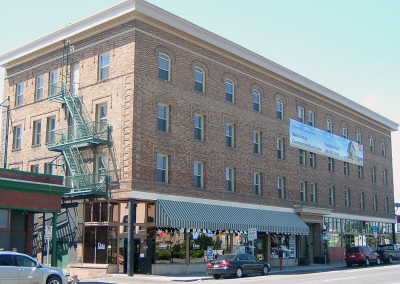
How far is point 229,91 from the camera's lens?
38688mm

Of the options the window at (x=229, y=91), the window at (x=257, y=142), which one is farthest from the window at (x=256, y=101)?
the window at (x=229, y=91)

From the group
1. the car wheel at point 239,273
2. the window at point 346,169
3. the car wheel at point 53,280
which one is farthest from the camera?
the window at point 346,169

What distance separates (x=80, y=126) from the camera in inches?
1303

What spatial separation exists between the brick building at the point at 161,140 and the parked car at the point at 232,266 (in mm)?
2961

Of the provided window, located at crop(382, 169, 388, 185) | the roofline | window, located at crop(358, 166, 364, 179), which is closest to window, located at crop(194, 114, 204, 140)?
the roofline

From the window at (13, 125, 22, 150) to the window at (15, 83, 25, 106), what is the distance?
5.73 ft

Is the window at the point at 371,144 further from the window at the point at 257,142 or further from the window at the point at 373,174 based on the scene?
the window at the point at 257,142

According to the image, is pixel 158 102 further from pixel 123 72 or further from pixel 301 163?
pixel 301 163

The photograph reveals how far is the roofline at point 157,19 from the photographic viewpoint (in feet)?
104

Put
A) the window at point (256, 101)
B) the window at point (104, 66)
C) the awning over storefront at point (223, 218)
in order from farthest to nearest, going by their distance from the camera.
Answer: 1. the window at point (256, 101)
2. the window at point (104, 66)
3. the awning over storefront at point (223, 218)

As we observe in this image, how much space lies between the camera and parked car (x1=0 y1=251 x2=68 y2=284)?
19.3 meters

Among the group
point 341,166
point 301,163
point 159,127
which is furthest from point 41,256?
point 341,166

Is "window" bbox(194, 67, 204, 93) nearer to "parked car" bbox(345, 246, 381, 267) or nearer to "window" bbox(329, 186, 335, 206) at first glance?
"parked car" bbox(345, 246, 381, 267)

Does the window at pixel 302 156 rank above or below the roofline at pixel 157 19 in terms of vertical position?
below
